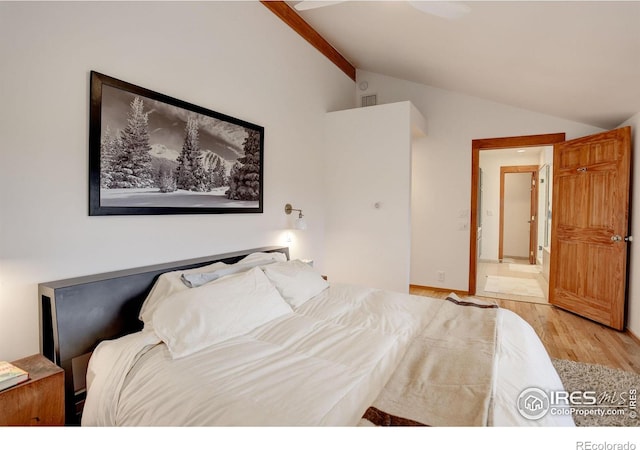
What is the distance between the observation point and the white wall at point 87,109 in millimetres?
1572

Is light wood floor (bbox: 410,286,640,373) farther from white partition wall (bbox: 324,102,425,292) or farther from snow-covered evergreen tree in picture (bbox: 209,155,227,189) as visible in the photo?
snow-covered evergreen tree in picture (bbox: 209,155,227,189)

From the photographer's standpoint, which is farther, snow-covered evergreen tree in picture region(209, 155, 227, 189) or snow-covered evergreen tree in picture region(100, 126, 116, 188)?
snow-covered evergreen tree in picture region(209, 155, 227, 189)

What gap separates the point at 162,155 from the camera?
2.21 metres

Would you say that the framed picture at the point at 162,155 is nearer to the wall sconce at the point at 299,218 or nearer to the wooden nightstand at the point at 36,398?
the wall sconce at the point at 299,218

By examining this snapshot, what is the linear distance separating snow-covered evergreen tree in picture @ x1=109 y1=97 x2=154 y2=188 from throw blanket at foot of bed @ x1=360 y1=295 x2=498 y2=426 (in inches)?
73.2

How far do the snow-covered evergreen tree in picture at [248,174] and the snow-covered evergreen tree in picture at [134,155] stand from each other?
75 centimetres

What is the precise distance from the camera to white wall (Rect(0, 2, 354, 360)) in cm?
157

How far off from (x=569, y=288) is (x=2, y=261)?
4.96m

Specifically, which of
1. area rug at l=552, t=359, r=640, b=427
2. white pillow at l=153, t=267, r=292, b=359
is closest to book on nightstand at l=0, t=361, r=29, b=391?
white pillow at l=153, t=267, r=292, b=359

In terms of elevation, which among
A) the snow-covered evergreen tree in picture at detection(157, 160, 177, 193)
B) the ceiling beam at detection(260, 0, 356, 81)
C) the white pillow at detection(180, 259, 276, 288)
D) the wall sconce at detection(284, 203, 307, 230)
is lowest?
the white pillow at detection(180, 259, 276, 288)

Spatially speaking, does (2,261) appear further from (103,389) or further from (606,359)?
(606,359)

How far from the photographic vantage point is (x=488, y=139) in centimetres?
431

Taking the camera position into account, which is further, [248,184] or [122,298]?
[248,184]
